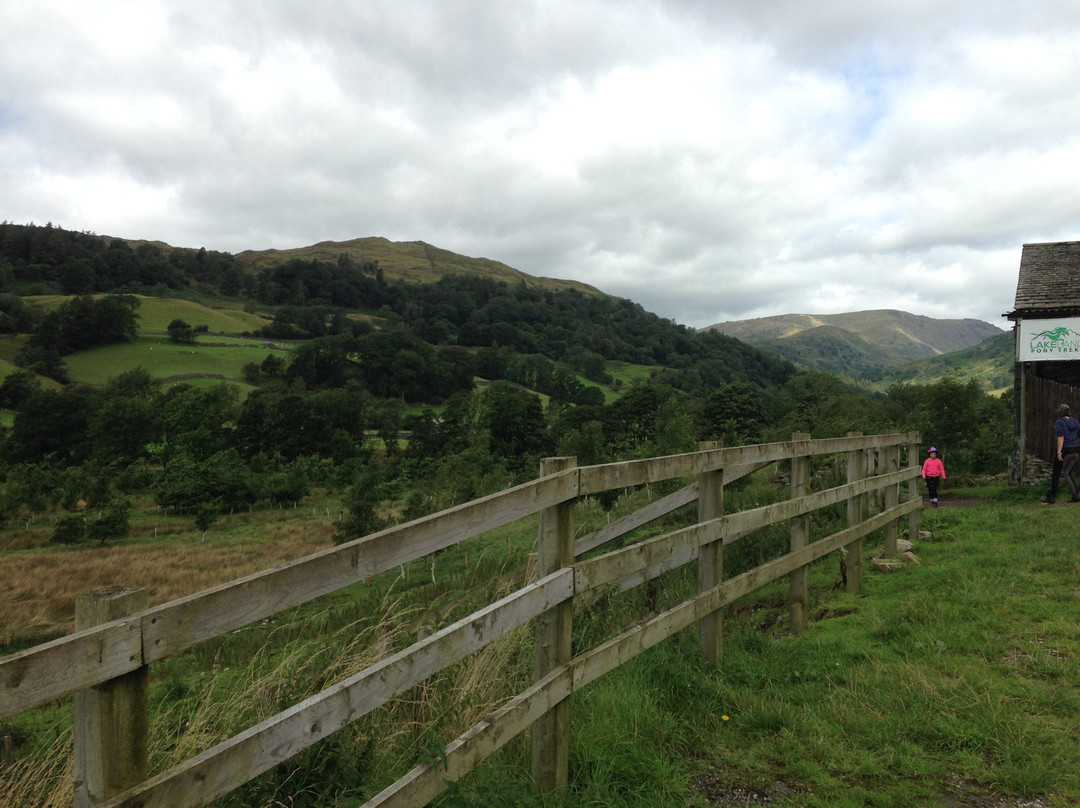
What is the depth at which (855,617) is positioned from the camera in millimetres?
5730

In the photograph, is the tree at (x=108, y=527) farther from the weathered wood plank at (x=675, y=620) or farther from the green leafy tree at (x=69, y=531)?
the weathered wood plank at (x=675, y=620)

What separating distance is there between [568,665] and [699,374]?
14071 cm

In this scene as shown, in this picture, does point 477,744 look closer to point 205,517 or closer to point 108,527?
point 205,517

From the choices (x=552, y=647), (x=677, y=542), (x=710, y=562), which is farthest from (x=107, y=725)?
(x=710, y=562)

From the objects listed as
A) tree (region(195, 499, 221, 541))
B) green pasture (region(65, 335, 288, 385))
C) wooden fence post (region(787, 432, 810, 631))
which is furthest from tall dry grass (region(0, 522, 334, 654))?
green pasture (region(65, 335, 288, 385))

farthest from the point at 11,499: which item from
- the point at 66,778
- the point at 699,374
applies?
the point at 699,374

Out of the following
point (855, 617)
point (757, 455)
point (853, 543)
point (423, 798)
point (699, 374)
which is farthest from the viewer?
point (699, 374)

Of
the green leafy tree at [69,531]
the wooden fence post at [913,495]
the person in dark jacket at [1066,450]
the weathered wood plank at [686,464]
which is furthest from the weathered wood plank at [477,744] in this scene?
the green leafy tree at [69,531]

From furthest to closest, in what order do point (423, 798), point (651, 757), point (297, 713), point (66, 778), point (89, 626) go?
1. point (651, 757)
2. point (66, 778)
3. point (423, 798)
4. point (297, 713)
5. point (89, 626)

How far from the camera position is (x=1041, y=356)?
58.3 ft

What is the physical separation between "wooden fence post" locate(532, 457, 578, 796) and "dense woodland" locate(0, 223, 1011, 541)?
69.1 feet

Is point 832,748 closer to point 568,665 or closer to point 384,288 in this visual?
point 568,665

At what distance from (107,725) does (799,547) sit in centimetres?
513

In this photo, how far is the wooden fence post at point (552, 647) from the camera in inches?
119
